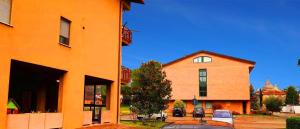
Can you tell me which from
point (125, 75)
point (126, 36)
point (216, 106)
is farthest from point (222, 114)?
point (216, 106)

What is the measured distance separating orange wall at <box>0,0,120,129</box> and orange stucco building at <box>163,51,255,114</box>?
53.6 m

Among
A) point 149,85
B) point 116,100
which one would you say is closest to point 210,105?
point 149,85

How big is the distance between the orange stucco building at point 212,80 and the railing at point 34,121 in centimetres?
6098

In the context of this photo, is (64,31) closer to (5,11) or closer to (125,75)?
(5,11)

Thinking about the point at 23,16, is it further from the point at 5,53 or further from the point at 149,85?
the point at 149,85

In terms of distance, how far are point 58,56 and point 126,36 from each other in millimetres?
10462

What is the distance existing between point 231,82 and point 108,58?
55.5 meters

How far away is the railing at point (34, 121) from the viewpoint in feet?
52.2

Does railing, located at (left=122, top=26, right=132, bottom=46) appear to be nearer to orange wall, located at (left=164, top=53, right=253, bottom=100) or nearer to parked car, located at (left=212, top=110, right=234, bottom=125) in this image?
parked car, located at (left=212, top=110, right=234, bottom=125)

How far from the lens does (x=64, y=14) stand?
19672 mm

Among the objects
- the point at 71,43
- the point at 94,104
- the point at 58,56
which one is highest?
the point at 71,43

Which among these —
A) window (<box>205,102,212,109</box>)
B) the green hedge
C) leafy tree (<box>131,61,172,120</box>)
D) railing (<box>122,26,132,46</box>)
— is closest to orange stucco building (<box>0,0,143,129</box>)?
railing (<box>122,26,132,46</box>)

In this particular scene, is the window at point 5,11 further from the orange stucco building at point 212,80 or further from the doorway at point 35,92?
the orange stucco building at point 212,80

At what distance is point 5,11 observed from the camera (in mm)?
15500
